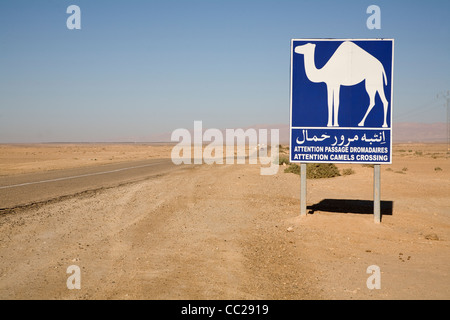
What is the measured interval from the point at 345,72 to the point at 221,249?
17.4 ft

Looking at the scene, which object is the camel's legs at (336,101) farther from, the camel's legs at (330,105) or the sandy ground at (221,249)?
the sandy ground at (221,249)

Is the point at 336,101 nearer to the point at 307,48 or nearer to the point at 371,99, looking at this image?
the point at 371,99

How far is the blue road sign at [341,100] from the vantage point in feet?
31.1

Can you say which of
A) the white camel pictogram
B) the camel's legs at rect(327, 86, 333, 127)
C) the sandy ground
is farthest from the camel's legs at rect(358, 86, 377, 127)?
the sandy ground

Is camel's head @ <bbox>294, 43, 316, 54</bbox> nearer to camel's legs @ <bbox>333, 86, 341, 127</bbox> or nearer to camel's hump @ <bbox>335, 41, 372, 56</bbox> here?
camel's hump @ <bbox>335, 41, 372, 56</bbox>

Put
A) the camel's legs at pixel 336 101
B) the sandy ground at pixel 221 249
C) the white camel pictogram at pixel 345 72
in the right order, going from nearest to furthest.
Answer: the sandy ground at pixel 221 249 < the white camel pictogram at pixel 345 72 < the camel's legs at pixel 336 101

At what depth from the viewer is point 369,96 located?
9.52m

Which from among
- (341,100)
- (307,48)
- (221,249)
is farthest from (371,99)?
(221,249)

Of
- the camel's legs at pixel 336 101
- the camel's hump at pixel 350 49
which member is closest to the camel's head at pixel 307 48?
the camel's hump at pixel 350 49

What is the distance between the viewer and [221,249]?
7.41 m

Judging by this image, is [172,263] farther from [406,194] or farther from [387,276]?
[406,194]
